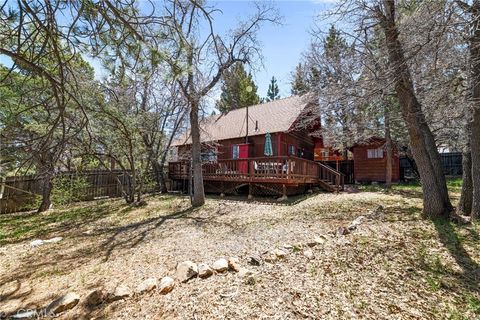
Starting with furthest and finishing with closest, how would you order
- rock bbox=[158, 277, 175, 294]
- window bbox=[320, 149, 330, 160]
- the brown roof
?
window bbox=[320, 149, 330, 160] < the brown roof < rock bbox=[158, 277, 175, 294]

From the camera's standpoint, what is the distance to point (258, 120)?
14.9 meters

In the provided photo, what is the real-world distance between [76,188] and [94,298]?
951cm

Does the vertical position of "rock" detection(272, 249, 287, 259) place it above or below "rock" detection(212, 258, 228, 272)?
above

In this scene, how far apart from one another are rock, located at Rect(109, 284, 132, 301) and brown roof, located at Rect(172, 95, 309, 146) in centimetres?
986

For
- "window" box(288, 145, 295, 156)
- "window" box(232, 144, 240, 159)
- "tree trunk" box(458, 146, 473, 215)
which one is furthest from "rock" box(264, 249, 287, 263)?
"window" box(232, 144, 240, 159)

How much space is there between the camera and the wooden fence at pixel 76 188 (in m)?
9.75

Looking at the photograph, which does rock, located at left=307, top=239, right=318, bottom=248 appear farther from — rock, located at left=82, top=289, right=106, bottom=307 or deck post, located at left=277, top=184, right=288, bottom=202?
deck post, located at left=277, top=184, right=288, bottom=202

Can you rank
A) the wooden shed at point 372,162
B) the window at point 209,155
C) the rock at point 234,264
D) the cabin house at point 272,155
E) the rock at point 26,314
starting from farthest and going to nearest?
the wooden shed at point 372,162, the window at point 209,155, the cabin house at point 272,155, the rock at point 234,264, the rock at point 26,314

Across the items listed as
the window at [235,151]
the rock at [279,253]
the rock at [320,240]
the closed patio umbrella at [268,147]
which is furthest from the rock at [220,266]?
the window at [235,151]

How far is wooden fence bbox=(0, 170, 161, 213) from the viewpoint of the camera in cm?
975

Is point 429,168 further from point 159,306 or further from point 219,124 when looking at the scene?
point 219,124

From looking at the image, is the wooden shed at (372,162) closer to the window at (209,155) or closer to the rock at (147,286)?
the window at (209,155)

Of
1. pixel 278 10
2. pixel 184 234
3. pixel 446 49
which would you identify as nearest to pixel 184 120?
pixel 278 10

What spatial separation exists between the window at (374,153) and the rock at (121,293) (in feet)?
52.4
